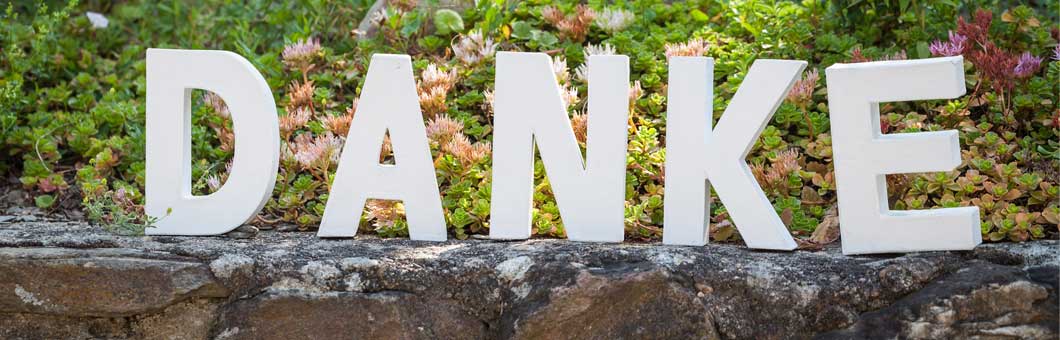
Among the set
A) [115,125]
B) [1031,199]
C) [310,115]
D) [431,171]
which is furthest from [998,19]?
→ [115,125]

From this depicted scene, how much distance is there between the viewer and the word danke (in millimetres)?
2391

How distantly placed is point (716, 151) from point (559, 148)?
1.21ft

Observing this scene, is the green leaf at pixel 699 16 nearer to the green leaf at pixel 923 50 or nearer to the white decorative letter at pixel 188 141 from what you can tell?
the green leaf at pixel 923 50

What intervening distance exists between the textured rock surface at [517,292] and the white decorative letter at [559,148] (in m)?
Result: 0.09

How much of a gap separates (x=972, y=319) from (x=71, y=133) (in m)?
2.70

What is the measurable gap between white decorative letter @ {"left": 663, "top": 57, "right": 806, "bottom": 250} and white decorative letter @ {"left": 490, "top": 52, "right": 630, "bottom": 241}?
0.12 metres

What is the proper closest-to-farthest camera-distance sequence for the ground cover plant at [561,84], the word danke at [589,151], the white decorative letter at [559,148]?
1. the word danke at [589,151]
2. the white decorative letter at [559,148]
3. the ground cover plant at [561,84]

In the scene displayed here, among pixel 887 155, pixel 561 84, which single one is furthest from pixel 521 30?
pixel 887 155

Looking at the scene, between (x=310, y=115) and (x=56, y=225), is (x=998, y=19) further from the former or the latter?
(x=56, y=225)

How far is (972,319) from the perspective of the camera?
224cm

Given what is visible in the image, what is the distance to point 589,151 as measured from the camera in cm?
260

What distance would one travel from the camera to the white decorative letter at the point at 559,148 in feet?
8.47

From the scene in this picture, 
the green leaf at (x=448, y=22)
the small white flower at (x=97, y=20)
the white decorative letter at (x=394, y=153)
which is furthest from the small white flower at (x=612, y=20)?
the small white flower at (x=97, y=20)

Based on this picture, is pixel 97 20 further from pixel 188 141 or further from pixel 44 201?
pixel 188 141
